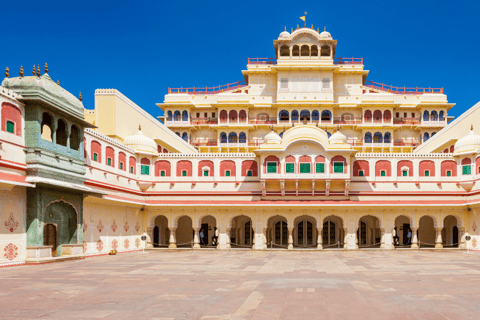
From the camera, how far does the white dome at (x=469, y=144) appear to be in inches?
1549

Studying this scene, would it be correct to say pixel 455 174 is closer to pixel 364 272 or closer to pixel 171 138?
pixel 364 272

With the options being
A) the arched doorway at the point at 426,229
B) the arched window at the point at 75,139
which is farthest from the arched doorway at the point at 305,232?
the arched window at the point at 75,139

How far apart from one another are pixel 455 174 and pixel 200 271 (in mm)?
29085

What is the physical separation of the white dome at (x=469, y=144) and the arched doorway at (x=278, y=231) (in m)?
16.7

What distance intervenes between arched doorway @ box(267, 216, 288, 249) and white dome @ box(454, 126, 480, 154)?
16749mm

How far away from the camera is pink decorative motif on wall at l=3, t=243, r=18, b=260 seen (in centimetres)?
2319

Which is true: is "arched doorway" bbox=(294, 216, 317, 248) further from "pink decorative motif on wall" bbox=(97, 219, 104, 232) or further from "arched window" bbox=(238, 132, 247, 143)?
"pink decorative motif on wall" bbox=(97, 219, 104, 232)

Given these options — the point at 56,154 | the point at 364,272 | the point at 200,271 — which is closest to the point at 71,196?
the point at 56,154

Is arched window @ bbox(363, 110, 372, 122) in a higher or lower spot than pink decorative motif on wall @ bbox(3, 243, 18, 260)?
higher

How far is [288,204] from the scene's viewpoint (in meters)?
40.1

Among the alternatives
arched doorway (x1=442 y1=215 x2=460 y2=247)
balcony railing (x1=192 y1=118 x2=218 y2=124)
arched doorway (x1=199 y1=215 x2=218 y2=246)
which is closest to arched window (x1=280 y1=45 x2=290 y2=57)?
balcony railing (x1=192 y1=118 x2=218 y2=124)

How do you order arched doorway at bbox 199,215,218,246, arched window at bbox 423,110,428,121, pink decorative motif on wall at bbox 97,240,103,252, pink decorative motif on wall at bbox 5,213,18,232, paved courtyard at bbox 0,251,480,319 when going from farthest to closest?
arched window at bbox 423,110,428,121
arched doorway at bbox 199,215,218,246
pink decorative motif on wall at bbox 97,240,103,252
pink decorative motif on wall at bbox 5,213,18,232
paved courtyard at bbox 0,251,480,319

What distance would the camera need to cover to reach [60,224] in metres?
Result: 27.6

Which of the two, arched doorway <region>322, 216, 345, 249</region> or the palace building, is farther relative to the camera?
arched doorway <region>322, 216, 345, 249</region>
